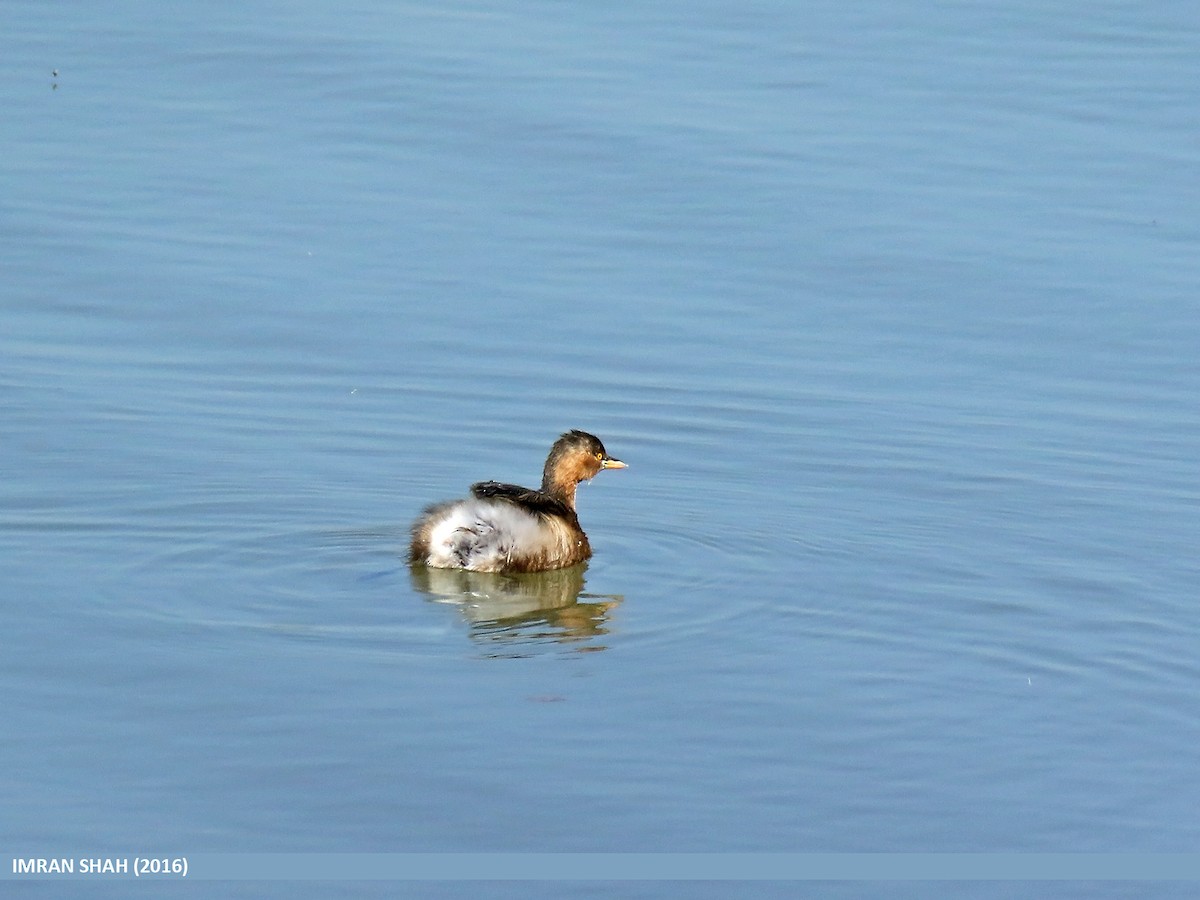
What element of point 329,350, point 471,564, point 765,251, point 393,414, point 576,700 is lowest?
point 576,700

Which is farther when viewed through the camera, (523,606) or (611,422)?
(611,422)

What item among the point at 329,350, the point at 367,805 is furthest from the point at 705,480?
the point at 367,805

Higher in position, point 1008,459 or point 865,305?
point 865,305

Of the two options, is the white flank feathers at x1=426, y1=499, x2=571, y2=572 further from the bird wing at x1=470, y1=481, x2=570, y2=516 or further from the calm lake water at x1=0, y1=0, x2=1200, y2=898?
the calm lake water at x1=0, y1=0, x2=1200, y2=898

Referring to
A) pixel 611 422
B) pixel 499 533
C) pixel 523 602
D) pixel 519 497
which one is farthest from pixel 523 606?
pixel 611 422

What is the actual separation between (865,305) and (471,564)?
448cm

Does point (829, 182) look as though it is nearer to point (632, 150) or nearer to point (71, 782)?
point (632, 150)

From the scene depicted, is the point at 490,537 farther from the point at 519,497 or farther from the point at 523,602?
the point at 523,602

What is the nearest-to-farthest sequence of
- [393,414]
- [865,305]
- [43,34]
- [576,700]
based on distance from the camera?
[576,700] < [393,414] < [865,305] < [43,34]

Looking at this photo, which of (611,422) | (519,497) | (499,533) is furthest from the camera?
(611,422)

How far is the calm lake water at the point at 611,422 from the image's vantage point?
6918mm

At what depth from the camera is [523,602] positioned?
9.17 meters

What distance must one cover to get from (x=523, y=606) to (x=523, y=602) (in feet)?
0.26

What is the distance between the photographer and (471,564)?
9516 mm
